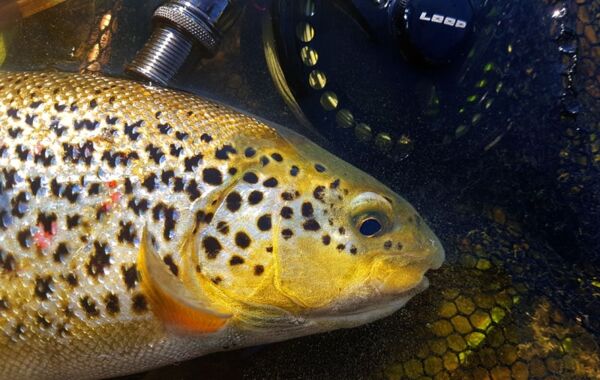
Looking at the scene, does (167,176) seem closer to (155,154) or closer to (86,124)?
(155,154)

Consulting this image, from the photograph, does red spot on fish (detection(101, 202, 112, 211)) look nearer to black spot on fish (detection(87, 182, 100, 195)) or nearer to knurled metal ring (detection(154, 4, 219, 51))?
black spot on fish (detection(87, 182, 100, 195))

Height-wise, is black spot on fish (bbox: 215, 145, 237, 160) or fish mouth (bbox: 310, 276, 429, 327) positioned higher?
black spot on fish (bbox: 215, 145, 237, 160)

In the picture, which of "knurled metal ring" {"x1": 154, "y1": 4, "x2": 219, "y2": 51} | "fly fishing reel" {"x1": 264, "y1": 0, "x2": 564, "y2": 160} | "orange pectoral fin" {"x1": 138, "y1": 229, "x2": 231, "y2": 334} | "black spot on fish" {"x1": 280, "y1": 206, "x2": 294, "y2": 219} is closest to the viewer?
"orange pectoral fin" {"x1": 138, "y1": 229, "x2": 231, "y2": 334}

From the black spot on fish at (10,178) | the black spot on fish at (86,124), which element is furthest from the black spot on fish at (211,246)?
the black spot on fish at (10,178)

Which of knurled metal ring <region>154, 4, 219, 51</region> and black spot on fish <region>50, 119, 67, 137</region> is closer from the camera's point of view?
black spot on fish <region>50, 119, 67, 137</region>

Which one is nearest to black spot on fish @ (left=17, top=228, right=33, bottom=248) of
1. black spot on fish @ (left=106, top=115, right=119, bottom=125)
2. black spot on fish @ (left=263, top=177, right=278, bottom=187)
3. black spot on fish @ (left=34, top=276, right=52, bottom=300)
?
black spot on fish @ (left=34, top=276, right=52, bottom=300)

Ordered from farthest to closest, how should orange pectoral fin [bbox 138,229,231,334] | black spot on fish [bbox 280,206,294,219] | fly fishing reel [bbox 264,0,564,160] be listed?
fly fishing reel [bbox 264,0,564,160] < black spot on fish [bbox 280,206,294,219] < orange pectoral fin [bbox 138,229,231,334]
